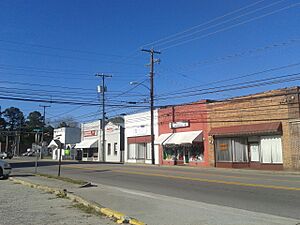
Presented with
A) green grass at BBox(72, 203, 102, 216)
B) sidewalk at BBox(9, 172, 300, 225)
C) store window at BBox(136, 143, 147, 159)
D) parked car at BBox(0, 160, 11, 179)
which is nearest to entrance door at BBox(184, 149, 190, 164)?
store window at BBox(136, 143, 147, 159)

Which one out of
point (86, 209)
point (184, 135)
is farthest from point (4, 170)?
point (184, 135)

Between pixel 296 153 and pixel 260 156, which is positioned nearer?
pixel 296 153

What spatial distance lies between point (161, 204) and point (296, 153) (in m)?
19.4

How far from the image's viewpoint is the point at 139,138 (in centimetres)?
4906

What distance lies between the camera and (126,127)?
53031 millimetres

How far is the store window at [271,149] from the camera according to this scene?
96.4 ft

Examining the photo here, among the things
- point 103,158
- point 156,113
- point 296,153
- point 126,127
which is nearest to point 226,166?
point 296,153

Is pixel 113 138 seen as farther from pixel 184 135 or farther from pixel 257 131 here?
pixel 257 131

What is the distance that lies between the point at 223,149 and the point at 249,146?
2.92m

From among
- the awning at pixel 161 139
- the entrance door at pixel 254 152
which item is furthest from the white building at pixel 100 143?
the entrance door at pixel 254 152

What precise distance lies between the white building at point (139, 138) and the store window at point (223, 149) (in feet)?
35.3

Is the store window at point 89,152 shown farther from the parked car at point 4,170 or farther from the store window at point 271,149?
the parked car at point 4,170

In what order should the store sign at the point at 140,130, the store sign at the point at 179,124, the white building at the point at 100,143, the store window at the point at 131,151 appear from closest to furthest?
1. the store sign at the point at 179,124
2. the store sign at the point at 140,130
3. the store window at the point at 131,151
4. the white building at the point at 100,143

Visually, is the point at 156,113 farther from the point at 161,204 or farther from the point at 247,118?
the point at 161,204
